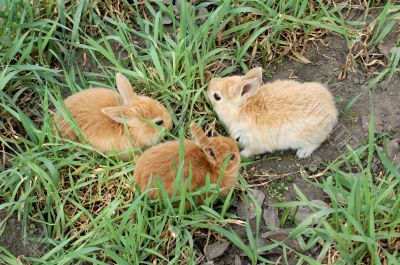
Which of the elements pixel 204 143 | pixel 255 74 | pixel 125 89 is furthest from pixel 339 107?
pixel 125 89

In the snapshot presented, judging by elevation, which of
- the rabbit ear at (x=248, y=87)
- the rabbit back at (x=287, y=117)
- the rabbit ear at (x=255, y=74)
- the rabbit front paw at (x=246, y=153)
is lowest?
the rabbit front paw at (x=246, y=153)

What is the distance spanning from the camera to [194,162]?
13.8 feet

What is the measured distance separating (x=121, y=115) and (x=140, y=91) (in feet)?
1.71

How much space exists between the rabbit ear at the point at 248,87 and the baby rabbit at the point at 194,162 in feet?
1.45

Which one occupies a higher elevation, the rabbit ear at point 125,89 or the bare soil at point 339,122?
the rabbit ear at point 125,89

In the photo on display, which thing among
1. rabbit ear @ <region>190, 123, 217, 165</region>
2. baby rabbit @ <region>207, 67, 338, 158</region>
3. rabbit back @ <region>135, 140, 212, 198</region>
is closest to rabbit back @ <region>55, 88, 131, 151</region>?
rabbit back @ <region>135, 140, 212, 198</region>

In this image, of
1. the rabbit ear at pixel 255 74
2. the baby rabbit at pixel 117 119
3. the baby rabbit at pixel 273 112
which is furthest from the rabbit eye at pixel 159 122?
the rabbit ear at pixel 255 74

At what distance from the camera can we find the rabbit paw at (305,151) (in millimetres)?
4652

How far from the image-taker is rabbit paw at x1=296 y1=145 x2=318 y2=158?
15.3ft

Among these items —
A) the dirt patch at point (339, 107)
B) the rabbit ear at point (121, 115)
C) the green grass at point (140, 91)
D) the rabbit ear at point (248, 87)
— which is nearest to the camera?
the green grass at point (140, 91)

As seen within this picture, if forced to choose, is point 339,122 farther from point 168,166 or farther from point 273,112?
point 168,166

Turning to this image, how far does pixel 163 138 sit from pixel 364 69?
68.8 inches

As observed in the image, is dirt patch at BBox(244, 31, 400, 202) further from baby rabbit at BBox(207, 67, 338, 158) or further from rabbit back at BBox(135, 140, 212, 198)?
rabbit back at BBox(135, 140, 212, 198)

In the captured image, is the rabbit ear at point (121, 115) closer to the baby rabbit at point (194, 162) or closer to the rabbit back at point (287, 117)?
the baby rabbit at point (194, 162)
